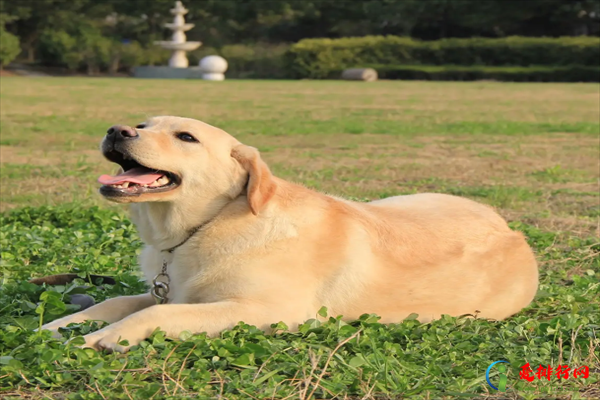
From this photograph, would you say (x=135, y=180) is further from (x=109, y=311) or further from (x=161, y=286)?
(x=109, y=311)

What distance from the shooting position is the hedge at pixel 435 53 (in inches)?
1617

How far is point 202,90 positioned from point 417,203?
23.0 m

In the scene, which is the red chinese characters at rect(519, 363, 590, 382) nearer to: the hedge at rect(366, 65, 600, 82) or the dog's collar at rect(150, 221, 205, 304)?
the dog's collar at rect(150, 221, 205, 304)

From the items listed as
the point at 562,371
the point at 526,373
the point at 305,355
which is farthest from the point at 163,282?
the point at 562,371

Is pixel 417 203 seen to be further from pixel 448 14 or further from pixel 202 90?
pixel 448 14

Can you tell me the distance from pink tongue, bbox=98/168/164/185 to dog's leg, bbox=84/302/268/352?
24.5 inches

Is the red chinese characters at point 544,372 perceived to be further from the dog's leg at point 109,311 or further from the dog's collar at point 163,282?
the dog's leg at point 109,311

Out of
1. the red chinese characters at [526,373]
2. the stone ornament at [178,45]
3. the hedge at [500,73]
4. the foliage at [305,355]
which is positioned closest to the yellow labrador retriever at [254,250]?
the foliage at [305,355]

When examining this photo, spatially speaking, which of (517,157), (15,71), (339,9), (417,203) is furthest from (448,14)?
(417,203)

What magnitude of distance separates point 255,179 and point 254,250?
1.13 feet

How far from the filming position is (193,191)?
4.15m

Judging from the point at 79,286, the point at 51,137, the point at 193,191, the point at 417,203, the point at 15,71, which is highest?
the point at 193,191

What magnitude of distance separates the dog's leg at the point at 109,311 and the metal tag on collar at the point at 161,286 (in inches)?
4.2

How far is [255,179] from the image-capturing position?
409 centimetres
